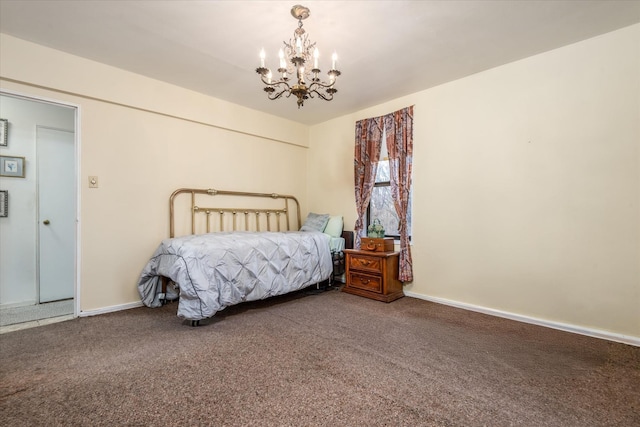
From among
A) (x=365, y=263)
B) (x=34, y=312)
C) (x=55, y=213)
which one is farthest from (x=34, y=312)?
(x=365, y=263)

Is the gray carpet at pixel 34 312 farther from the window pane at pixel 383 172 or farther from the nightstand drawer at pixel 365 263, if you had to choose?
the window pane at pixel 383 172

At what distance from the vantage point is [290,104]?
13.3 feet

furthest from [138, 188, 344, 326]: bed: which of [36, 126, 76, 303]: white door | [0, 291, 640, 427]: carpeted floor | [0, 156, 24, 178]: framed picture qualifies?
[0, 156, 24, 178]: framed picture

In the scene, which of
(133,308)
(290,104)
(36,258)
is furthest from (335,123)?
(36,258)

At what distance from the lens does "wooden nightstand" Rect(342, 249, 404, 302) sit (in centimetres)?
348

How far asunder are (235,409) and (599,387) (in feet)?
6.89

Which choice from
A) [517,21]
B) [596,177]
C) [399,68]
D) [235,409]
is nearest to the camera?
[235,409]

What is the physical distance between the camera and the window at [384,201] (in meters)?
4.01

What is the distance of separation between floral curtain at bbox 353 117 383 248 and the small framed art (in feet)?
13.6

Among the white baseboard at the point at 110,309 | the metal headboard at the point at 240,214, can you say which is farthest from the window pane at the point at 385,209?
the white baseboard at the point at 110,309

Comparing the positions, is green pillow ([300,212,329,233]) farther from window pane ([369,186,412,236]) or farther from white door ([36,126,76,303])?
white door ([36,126,76,303])

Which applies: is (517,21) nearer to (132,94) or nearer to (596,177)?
(596,177)

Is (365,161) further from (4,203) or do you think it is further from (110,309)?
(4,203)

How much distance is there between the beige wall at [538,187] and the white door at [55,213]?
435 centimetres
